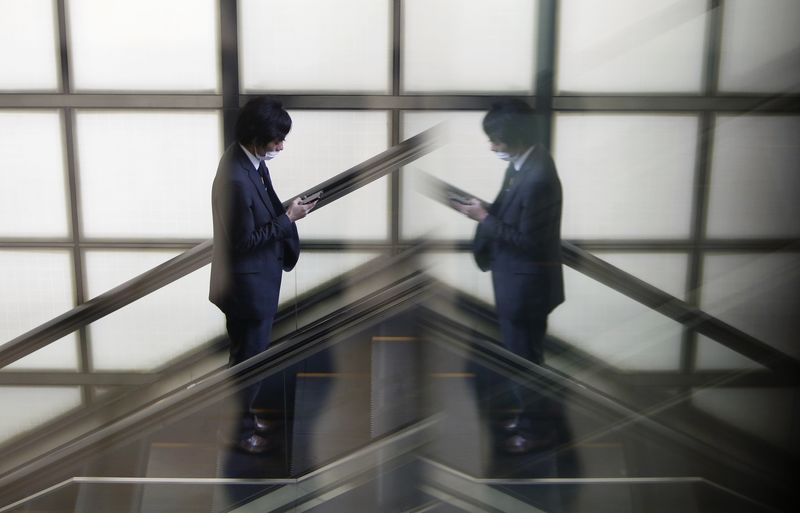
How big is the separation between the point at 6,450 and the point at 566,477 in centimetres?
155

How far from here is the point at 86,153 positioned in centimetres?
176

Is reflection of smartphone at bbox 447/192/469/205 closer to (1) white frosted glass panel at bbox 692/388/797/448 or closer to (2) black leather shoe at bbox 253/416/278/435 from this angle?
(1) white frosted glass panel at bbox 692/388/797/448

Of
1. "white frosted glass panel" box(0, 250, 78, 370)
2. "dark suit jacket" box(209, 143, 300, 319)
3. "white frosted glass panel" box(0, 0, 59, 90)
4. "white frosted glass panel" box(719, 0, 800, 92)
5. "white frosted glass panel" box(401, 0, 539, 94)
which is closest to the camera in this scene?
"white frosted glass panel" box(719, 0, 800, 92)

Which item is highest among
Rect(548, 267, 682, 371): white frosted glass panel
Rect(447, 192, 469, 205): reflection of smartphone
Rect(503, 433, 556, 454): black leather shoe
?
Rect(447, 192, 469, 205): reflection of smartphone

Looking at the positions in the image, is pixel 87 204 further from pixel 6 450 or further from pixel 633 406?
pixel 633 406

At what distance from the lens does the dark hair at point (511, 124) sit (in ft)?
3.88

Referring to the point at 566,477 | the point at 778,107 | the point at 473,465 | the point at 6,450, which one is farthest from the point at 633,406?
the point at 6,450

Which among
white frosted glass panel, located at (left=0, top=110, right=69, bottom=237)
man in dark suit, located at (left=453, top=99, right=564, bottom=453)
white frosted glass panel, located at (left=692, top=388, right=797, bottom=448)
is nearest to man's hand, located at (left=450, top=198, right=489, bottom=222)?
man in dark suit, located at (left=453, top=99, right=564, bottom=453)

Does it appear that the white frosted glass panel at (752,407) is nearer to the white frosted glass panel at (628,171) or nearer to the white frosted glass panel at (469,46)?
the white frosted glass panel at (628,171)

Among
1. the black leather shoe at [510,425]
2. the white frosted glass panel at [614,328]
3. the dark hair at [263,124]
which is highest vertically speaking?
the dark hair at [263,124]

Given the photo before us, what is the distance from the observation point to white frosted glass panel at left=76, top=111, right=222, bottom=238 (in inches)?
67.8

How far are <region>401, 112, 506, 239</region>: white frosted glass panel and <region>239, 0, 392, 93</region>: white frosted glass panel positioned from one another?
1.22ft

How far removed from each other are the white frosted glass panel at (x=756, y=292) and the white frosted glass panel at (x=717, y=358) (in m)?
0.05

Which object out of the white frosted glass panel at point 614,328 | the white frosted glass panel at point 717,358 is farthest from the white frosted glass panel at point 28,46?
the white frosted glass panel at point 717,358
